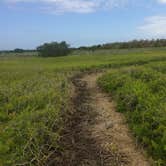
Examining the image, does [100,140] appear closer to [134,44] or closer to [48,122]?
[48,122]

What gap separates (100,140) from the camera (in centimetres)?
720

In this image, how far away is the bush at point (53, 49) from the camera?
171ft

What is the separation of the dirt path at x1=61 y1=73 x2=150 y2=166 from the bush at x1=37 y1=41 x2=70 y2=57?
4201cm

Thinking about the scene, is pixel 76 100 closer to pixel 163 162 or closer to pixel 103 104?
pixel 103 104

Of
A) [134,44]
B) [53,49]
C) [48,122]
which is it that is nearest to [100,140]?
[48,122]

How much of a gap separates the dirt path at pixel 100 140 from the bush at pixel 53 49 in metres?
42.0

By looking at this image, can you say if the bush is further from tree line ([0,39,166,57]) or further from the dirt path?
the dirt path

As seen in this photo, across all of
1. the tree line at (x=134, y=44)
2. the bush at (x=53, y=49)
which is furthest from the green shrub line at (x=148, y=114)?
the tree line at (x=134, y=44)

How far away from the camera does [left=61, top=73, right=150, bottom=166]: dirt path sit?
6.13 m

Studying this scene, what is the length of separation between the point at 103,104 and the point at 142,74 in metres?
4.70

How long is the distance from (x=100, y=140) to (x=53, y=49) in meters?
45.9

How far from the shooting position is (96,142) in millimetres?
7086

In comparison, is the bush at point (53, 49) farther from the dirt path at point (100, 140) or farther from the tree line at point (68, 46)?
the dirt path at point (100, 140)

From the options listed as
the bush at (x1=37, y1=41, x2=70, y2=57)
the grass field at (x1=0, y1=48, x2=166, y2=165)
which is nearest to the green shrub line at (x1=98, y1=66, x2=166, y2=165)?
the grass field at (x1=0, y1=48, x2=166, y2=165)
